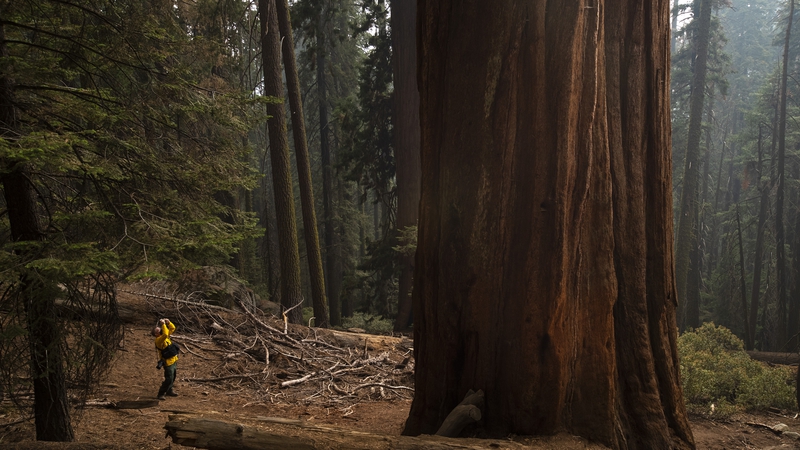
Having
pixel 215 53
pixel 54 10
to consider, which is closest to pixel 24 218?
pixel 54 10

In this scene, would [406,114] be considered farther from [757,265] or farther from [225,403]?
[757,265]

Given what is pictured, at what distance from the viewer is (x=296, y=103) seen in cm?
1423

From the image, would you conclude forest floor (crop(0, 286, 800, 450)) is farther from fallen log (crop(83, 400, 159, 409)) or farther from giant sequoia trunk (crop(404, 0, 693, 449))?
giant sequoia trunk (crop(404, 0, 693, 449))

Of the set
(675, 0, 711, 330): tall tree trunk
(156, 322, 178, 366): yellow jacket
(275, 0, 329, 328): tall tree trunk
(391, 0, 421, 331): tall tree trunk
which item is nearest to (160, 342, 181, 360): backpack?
(156, 322, 178, 366): yellow jacket

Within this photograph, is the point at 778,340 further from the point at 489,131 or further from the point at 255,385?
the point at 489,131

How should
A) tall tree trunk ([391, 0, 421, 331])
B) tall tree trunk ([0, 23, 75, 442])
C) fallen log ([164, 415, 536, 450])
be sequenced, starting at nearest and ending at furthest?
fallen log ([164, 415, 536, 450])
tall tree trunk ([0, 23, 75, 442])
tall tree trunk ([391, 0, 421, 331])

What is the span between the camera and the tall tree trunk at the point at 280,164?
13.2m

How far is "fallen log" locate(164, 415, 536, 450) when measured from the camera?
3217mm

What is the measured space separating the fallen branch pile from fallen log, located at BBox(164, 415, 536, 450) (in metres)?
5.19

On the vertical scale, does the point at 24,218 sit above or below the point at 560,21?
below

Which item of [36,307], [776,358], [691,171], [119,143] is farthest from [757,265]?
[36,307]

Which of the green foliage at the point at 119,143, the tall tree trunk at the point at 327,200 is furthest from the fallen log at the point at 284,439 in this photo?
the tall tree trunk at the point at 327,200

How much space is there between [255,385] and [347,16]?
24.3 m

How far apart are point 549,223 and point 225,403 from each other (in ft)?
21.2
